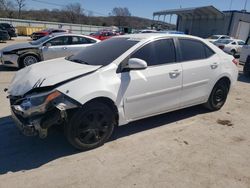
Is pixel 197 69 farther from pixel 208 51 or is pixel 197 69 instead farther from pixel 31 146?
pixel 31 146

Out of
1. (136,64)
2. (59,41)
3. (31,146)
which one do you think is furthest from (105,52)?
(59,41)

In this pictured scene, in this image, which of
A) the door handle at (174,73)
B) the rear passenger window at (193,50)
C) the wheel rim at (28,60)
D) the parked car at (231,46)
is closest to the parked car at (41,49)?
the wheel rim at (28,60)

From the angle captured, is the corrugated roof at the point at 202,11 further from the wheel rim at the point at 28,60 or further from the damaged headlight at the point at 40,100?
the damaged headlight at the point at 40,100

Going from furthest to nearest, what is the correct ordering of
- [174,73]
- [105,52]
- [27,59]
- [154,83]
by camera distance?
[27,59], [174,73], [105,52], [154,83]

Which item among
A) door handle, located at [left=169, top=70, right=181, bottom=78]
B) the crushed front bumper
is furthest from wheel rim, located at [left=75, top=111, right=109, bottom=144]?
door handle, located at [left=169, top=70, right=181, bottom=78]

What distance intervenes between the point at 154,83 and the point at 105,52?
980mm

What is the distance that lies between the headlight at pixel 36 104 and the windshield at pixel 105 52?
100 cm

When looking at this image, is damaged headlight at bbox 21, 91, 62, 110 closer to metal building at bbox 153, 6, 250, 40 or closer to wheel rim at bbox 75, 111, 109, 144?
wheel rim at bbox 75, 111, 109, 144

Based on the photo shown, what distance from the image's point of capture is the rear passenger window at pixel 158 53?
3982 mm

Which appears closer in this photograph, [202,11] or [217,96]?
[217,96]

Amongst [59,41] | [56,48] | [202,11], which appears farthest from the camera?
[202,11]

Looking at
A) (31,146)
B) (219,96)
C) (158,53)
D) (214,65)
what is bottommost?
(31,146)

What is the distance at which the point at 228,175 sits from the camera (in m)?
3.16

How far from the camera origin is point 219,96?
17.7ft
